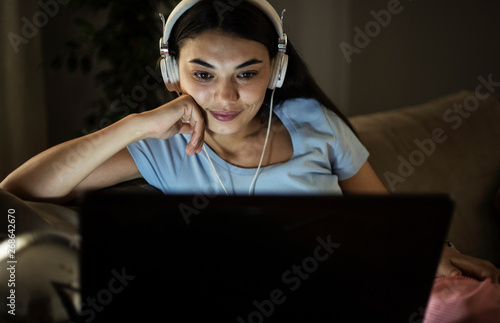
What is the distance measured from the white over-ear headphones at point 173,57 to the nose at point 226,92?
0.12 meters

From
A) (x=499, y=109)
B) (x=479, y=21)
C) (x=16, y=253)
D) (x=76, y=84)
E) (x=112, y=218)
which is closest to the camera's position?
(x=112, y=218)

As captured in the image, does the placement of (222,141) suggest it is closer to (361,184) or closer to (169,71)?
(169,71)

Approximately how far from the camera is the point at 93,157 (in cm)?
99

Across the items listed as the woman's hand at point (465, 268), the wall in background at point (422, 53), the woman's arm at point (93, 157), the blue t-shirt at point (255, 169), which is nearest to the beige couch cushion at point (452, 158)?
the blue t-shirt at point (255, 169)

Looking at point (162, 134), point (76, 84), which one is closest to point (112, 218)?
point (162, 134)

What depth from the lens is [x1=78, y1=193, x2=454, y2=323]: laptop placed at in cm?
48

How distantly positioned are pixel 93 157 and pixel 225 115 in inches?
11.6

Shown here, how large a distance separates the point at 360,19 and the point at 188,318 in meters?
2.38

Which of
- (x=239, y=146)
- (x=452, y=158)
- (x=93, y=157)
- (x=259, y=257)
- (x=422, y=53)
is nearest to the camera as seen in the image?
(x=259, y=257)

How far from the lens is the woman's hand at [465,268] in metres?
1.00

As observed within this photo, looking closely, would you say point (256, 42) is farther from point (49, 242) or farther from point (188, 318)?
point (188, 318)

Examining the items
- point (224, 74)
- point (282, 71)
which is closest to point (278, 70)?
point (282, 71)

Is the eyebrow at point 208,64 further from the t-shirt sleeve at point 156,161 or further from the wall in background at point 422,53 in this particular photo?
the wall in background at point 422,53

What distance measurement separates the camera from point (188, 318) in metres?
0.53
